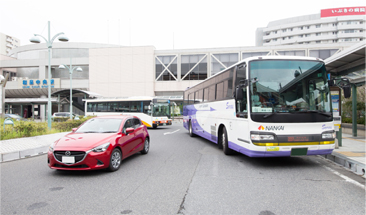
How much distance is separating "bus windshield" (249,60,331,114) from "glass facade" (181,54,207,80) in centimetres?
4007

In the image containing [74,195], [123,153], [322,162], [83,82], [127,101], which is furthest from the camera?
[83,82]

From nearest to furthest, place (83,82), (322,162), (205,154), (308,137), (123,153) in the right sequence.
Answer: (308,137), (123,153), (322,162), (205,154), (83,82)

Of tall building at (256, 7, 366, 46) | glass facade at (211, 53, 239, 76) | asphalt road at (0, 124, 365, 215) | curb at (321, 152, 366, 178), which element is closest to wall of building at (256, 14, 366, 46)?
tall building at (256, 7, 366, 46)

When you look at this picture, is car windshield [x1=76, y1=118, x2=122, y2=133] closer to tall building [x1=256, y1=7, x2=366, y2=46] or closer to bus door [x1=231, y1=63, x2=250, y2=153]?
bus door [x1=231, y1=63, x2=250, y2=153]

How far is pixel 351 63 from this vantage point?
1088cm

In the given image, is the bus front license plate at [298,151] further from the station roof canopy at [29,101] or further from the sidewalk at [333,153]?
the station roof canopy at [29,101]

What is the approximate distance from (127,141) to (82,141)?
1401 mm

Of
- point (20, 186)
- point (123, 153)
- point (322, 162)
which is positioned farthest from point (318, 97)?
point (20, 186)

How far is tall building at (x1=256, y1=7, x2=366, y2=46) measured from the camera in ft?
236

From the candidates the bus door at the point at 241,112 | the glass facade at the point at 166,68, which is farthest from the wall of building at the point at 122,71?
the bus door at the point at 241,112

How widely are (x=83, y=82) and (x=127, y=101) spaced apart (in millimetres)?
30797

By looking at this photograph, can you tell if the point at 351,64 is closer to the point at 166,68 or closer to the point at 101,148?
the point at 101,148

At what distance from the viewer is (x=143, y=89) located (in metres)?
47.9

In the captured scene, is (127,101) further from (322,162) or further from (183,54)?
(183,54)
